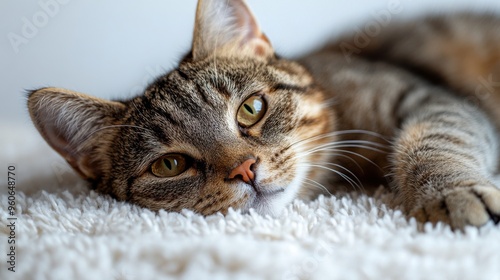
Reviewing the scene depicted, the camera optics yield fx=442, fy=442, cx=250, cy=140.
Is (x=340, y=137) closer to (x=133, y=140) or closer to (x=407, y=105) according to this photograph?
(x=407, y=105)

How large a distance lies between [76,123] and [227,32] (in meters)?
0.45

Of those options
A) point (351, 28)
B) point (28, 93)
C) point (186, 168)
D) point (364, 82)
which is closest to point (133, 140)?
point (186, 168)

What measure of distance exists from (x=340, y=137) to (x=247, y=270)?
65 centimetres

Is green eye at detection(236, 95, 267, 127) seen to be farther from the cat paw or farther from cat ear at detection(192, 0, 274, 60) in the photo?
the cat paw

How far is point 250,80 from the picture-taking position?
1.03 meters

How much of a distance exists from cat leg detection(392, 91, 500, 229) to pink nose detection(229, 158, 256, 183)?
31cm

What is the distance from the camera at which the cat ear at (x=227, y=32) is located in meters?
1.12

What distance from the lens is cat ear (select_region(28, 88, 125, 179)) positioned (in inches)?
39.4

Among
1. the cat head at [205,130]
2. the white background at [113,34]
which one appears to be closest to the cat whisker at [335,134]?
the cat head at [205,130]

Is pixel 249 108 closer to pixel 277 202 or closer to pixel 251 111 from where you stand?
pixel 251 111

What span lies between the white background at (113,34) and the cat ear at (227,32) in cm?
21

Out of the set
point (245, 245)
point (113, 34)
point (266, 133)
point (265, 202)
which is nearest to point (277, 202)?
point (265, 202)

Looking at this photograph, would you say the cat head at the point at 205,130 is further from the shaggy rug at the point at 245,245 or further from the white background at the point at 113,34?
the white background at the point at 113,34

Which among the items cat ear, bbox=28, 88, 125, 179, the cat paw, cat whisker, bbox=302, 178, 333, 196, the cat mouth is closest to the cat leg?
the cat paw
